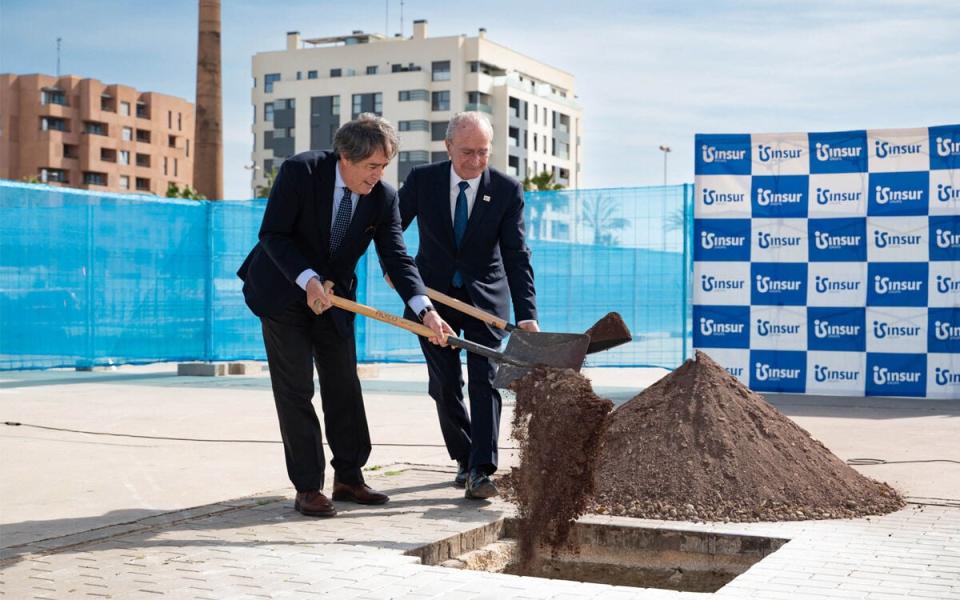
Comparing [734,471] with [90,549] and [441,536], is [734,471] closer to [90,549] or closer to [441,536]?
[441,536]

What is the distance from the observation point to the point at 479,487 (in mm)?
5574

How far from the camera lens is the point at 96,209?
14.0m

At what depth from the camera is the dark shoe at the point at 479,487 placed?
559 centimetres

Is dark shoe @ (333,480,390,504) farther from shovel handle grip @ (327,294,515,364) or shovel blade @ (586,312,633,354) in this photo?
shovel blade @ (586,312,633,354)

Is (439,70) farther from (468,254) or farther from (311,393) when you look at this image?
(311,393)

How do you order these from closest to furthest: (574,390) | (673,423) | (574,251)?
1. (574,390)
2. (673,423)
3. (574,251)

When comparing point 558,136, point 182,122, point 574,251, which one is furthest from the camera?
point 182,122

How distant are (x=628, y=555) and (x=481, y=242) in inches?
70.9

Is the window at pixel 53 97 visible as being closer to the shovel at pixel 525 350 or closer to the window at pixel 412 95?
the window at pixel 412 95

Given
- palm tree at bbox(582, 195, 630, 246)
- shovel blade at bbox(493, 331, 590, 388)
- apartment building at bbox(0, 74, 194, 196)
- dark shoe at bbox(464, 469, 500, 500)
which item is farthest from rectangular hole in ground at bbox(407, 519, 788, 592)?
apartment building at bbox(0, 74, 194, 196)

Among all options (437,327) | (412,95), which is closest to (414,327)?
(437,327)

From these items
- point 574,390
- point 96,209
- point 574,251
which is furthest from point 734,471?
point 96,209

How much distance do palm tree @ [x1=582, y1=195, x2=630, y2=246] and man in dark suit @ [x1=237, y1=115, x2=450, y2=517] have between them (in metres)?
7.54

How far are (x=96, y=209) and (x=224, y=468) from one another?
7.94 metres
